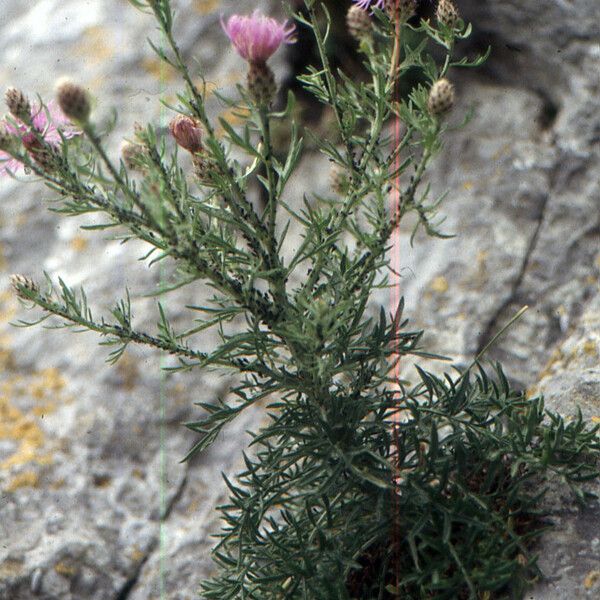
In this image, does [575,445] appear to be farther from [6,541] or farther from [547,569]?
[6,541]

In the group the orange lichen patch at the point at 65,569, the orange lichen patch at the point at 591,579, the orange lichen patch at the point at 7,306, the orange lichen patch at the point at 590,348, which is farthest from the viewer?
the orange lichen patch at the point at 7,306

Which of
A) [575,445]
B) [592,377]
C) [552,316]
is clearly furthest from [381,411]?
[552,316]

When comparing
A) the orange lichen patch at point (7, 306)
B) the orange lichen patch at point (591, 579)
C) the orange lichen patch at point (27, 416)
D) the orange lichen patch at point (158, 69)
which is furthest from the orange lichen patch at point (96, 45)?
the orange lichen patch at point (591, 579)

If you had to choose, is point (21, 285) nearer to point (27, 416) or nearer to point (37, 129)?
point (37, 129)

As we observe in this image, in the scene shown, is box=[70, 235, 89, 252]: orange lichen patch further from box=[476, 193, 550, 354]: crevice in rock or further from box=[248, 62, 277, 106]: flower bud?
box=[248, 62, 277, 106]: flower bud

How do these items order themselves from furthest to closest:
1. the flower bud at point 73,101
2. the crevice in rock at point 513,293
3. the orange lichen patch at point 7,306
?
the orange lichen patch at point 7,306
the crevice in rock at point 513,293
the flower bud at point 73,101

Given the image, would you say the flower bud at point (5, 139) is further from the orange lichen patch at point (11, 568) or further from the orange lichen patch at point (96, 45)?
the orange lichen patch at point (96, 45)
